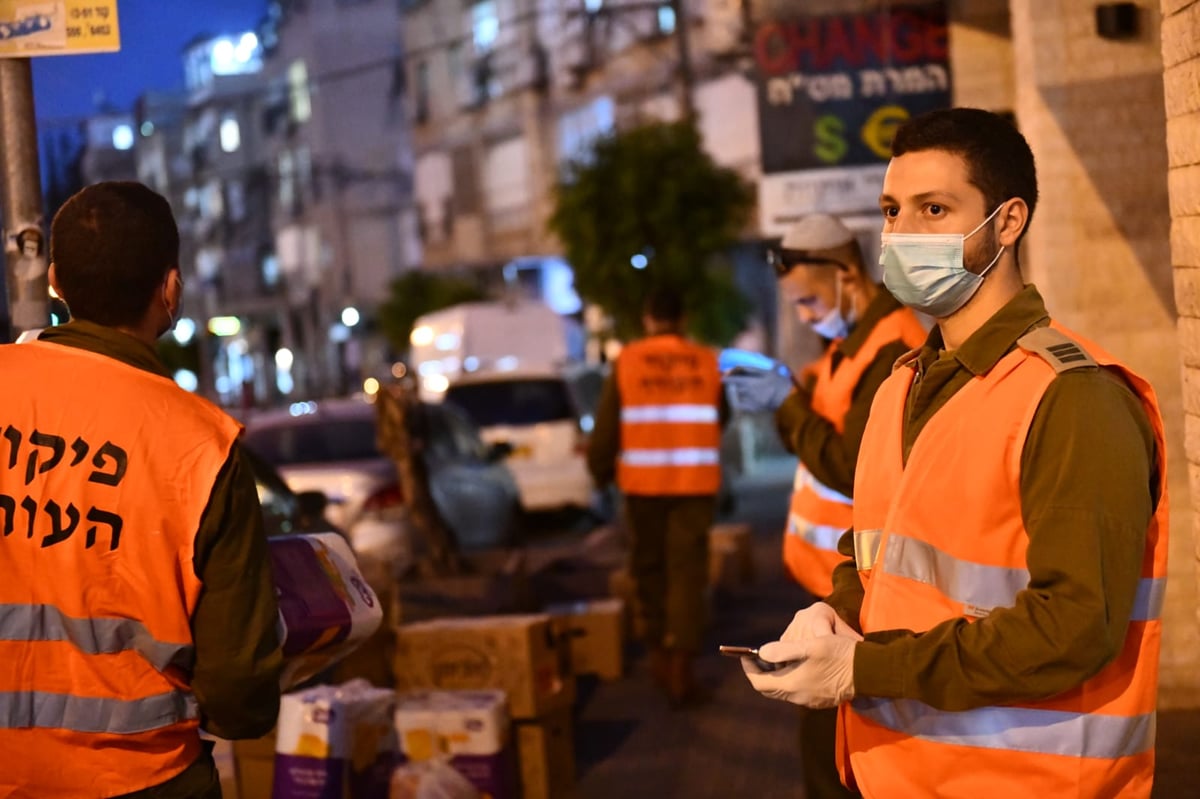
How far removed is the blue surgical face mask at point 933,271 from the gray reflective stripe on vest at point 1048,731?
703mm

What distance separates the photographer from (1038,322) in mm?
2820

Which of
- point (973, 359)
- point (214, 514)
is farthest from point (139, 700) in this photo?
point (973, 359)

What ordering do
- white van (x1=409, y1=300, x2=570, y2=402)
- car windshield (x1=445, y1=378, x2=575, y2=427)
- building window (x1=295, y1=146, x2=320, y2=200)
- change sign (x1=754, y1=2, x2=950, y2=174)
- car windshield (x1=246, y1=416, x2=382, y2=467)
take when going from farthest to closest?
Answer: building window (x1=295, y1=146, x2=320, y2=200) < white van (x1=409, y1=300, x2=570, y2=402) < car windshield (x1=445, y1=378, x2=575, y2=427) < car windshield (x1=246, y1=416, x2=382, y2=467) < change sign (x1=754, y1=2, x2=950, y2=174)

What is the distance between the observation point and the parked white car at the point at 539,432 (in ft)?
54.2

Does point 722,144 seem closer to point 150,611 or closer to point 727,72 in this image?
point 727,72

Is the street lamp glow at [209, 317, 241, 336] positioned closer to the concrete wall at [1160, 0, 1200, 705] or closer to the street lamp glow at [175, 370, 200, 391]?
the street lamp glow at [175, 370, 200, 391]

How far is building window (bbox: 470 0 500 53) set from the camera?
156ft

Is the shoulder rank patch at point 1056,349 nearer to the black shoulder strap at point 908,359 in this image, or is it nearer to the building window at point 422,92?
the black shoulder strap at point 908,359

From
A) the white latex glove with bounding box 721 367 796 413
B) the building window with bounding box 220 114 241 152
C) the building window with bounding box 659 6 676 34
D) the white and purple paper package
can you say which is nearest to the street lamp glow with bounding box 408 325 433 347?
the building window with bounding box 659 6 676 34

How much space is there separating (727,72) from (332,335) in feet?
125

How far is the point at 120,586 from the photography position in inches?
118

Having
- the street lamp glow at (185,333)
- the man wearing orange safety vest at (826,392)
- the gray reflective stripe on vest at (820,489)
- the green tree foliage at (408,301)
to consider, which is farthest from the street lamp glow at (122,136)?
the gray reflective stripe on vest at (820,489)

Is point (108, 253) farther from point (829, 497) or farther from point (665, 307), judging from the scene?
point (665, 307)

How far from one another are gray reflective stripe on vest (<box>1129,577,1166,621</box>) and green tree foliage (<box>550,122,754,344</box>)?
2189 centimetres
